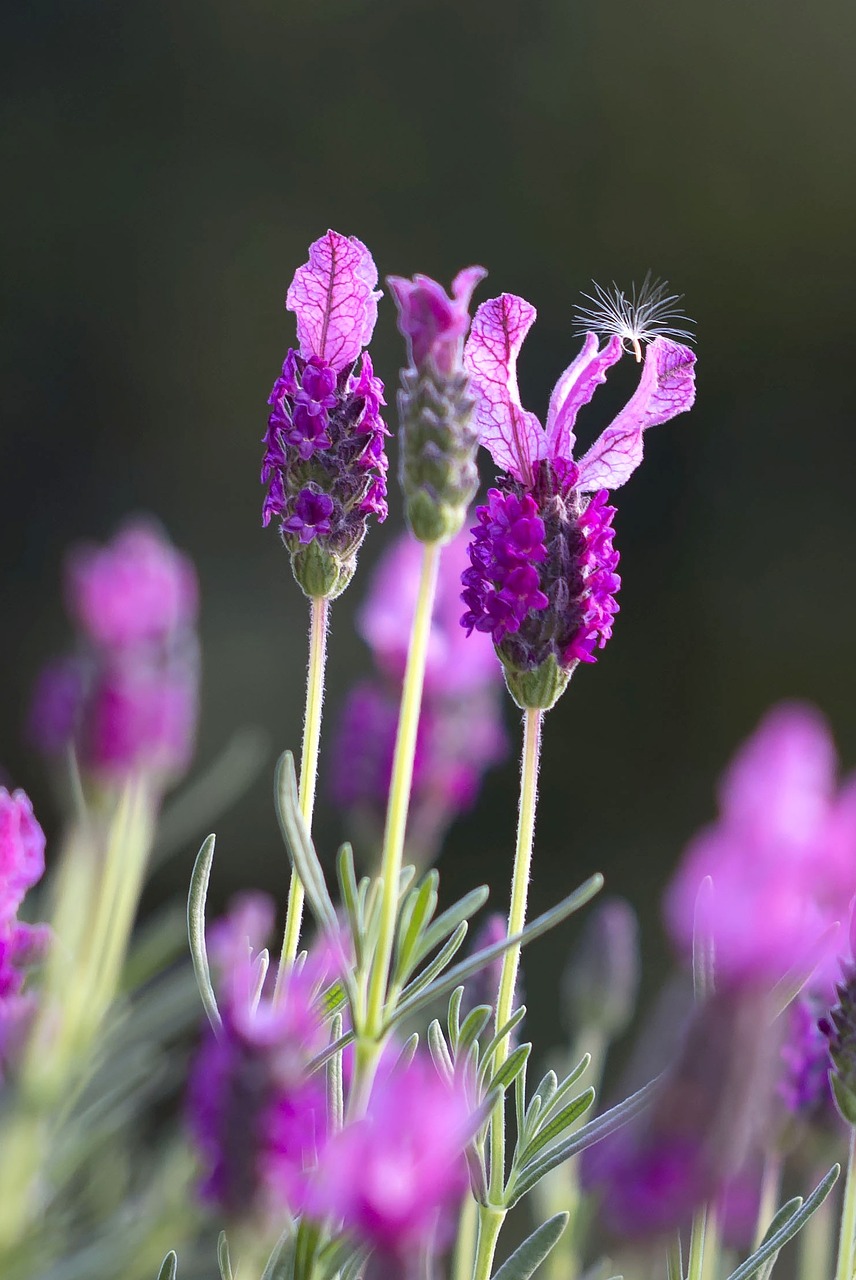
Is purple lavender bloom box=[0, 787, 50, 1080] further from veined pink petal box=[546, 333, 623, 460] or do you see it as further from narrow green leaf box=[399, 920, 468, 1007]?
veined pink petal box=[546, 333, 623, 460]

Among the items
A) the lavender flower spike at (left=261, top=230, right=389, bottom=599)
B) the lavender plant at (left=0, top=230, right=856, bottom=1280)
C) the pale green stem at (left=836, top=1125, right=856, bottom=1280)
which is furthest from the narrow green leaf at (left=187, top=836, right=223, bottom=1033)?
the pale green stem at (left=836, top=1125, right=856, bottom=1280)

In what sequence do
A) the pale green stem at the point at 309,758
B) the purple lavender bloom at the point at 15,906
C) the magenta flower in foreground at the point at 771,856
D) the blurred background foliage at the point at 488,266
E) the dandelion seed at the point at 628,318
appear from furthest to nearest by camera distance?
the blurred background foliage at the point at 488,266 < the dandelion seed at the point at 628,318 < the pale green stem at the point at 309,758 < the purple lavender bloom at the point at 15,906 < the magenta flower in foreground at the point at 771,856

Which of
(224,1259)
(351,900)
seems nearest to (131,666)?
(351,900)

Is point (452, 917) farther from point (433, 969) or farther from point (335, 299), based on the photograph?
point (335, 299)

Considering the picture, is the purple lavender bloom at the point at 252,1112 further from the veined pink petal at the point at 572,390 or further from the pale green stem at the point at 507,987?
the veined pink petal at the point at 572,390

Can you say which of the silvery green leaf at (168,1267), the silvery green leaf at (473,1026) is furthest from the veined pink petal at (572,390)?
the silvery green leaf at (168,1267)

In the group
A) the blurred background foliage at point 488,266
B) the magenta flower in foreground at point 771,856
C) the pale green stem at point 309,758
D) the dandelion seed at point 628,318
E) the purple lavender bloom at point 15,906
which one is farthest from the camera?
the blurred background foliage at point 488,266
